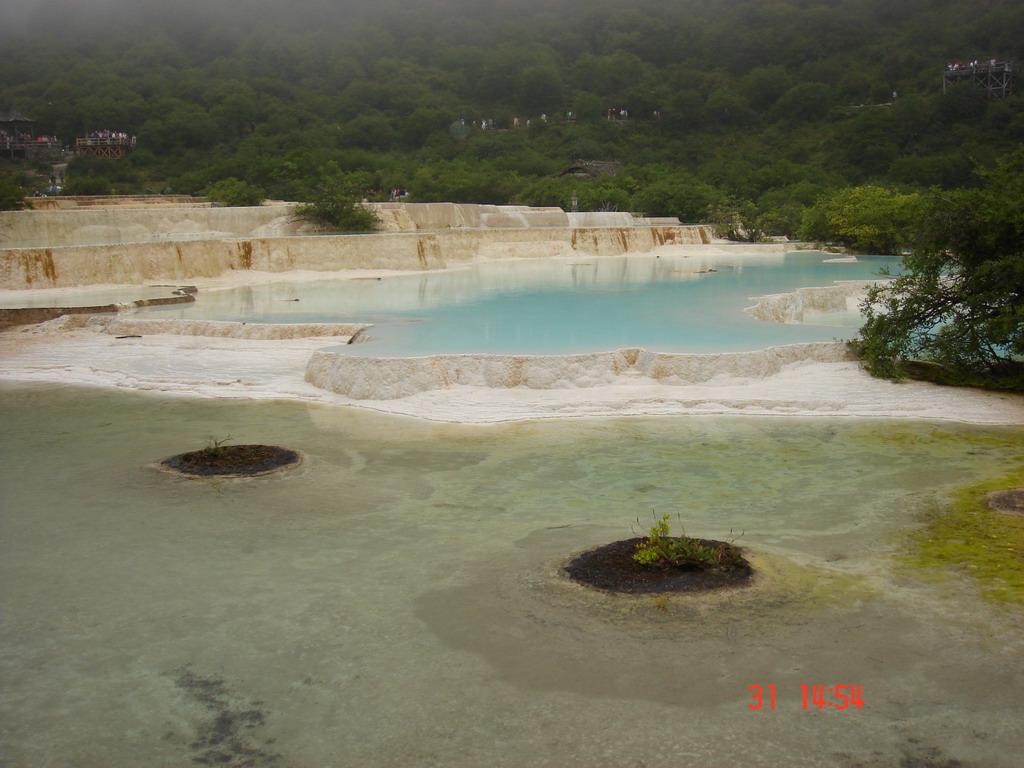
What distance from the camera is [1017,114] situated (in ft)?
180

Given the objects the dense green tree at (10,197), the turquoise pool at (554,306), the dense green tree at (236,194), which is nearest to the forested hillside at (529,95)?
the dense green tree at (236,194)

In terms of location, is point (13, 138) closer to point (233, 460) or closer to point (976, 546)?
point (233, 460)

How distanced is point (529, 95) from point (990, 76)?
4040 cm

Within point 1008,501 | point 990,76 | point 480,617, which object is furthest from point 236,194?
point 990,76

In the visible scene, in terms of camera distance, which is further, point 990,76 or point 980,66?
point 980,66

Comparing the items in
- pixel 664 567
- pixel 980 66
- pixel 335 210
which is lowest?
pixel 664 567

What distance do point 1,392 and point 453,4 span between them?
11727 centimetres

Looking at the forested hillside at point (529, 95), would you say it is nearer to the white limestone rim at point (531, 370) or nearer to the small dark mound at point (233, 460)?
the white limestone rim at point (531, 370)

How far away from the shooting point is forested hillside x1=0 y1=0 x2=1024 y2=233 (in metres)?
49.1

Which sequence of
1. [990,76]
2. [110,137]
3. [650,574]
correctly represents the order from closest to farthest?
1. [650,574]
2. [110,137]
3. [990,76]

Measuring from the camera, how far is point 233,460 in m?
8.42

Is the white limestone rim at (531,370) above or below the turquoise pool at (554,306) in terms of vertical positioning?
below

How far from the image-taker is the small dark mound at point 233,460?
8.22 metres

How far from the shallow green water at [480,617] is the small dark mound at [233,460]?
0.83ft
